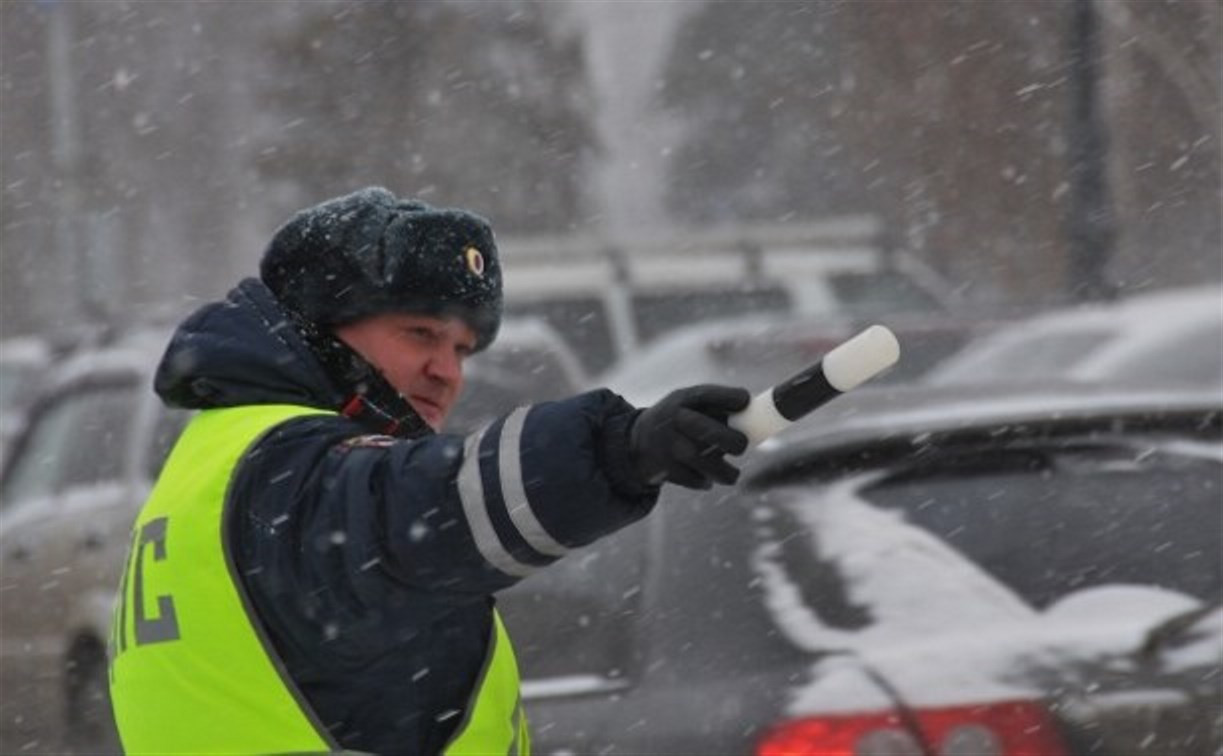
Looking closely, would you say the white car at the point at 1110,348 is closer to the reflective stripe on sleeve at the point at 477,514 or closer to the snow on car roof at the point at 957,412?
the snow on car roof at the point at 957,412

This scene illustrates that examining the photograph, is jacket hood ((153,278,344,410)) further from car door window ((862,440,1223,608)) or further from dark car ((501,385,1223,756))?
car door window ((862,440,1223,608))

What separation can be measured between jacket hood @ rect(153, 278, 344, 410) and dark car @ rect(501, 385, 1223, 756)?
141 centimetres

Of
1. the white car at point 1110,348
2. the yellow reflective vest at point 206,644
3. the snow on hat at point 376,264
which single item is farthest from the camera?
the white car at point 1110,348

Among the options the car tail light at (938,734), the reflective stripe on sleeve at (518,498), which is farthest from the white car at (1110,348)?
the reflective stripe on sleeve at (518,498)

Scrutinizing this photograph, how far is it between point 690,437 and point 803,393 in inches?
4.2

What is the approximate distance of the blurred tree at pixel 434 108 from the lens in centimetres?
2786

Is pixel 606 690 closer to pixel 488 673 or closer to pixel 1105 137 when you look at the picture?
pixel 488 673

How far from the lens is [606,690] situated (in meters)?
3.94

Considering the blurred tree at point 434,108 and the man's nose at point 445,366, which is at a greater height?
the man's nose at point 445,366

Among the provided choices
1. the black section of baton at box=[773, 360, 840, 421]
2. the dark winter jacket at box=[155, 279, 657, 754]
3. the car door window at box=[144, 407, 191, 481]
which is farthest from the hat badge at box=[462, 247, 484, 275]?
the car door window at box=[144, 407, 191, 481]

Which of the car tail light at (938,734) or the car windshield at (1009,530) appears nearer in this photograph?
the car tail light at (938,734)

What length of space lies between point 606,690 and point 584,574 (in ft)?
1.73

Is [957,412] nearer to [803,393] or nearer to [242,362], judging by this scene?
[242,362]

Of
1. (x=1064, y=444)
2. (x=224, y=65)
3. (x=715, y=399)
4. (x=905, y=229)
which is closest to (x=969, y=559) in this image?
(x=1064, y=444)
